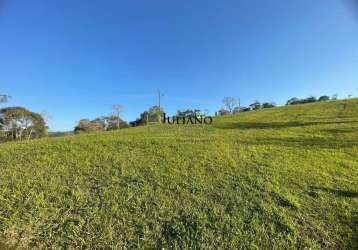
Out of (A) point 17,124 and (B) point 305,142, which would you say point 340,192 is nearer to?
(B) point 305,142

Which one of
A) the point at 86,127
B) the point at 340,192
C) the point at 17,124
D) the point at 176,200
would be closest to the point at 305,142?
the point at 340,192

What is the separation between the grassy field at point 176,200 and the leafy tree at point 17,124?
1431 inches

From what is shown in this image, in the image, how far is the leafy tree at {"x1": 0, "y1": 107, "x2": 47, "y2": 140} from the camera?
3978cm

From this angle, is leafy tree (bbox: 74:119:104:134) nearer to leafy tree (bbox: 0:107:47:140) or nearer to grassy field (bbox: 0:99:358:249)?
leafy tree (bbox: 0:107:47:140)

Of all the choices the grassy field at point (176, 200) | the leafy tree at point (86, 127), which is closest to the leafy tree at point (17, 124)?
the leafy tree at point (86, 127)

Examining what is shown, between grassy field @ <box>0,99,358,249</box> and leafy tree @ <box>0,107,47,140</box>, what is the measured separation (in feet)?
119

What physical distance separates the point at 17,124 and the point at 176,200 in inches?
1687

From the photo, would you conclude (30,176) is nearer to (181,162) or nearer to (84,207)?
(84,207)

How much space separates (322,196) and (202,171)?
272cm

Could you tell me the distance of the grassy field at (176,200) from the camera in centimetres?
439

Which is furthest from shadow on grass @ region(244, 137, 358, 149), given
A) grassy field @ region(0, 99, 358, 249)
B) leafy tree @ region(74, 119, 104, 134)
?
leafy tree @ region(74, 119, 104, 134)

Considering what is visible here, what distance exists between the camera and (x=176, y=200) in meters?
5.43

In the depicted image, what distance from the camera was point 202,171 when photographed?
699cm

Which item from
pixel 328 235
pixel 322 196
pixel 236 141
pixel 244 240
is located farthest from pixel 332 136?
pixel 244 240
